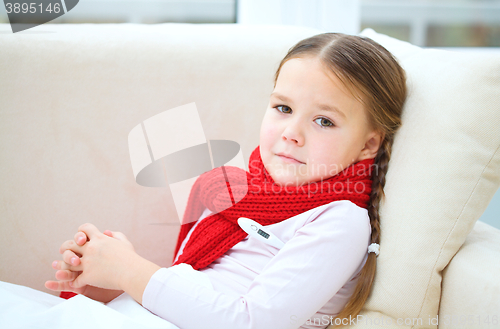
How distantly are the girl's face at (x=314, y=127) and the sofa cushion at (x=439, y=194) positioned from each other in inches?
4.7

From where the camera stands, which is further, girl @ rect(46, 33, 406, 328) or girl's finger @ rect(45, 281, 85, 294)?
girl's finger @ rect(45, 281, 85, 294)

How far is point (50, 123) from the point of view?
0.95 meters

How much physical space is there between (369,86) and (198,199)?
0.46 m

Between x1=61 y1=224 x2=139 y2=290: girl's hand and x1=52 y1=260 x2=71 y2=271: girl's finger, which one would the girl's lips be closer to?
x1=61 y1=224 x2=139 y2=290: girl's hand

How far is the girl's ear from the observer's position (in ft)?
2.65

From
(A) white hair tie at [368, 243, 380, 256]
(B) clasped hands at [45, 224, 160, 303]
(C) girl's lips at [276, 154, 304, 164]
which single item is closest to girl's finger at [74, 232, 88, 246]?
(B) clasped hands at [45, 224, 160, 303]

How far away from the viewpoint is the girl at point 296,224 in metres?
0.65

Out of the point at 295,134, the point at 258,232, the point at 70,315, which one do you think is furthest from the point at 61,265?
the point at 295,134

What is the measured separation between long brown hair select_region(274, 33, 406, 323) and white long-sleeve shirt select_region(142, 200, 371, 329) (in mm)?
47

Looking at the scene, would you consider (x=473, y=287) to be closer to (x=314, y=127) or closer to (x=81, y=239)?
(x=314, y=127)

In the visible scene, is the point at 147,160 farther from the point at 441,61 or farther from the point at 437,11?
the point at 437,11

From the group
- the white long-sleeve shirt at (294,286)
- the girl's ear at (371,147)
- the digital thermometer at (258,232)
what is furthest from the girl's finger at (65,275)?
the girl's ear at (371,147)

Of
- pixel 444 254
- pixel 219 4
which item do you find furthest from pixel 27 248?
pixel 219 4

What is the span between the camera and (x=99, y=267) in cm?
74
